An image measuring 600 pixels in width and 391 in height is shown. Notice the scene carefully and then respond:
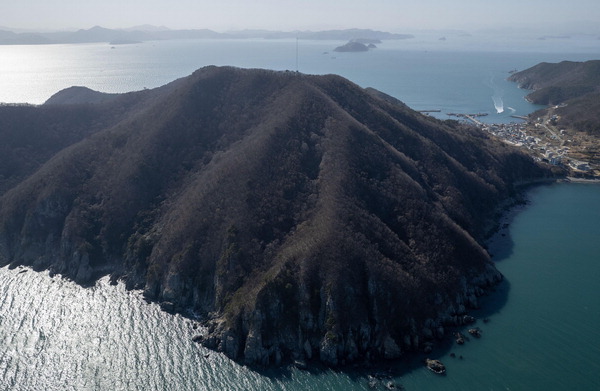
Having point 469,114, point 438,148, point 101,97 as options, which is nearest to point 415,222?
point 438,148

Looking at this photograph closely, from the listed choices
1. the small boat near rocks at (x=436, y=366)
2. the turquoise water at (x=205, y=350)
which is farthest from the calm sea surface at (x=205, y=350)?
the small boat near rocks at (x=436, y=366)

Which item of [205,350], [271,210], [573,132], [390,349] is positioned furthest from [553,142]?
[205,350]

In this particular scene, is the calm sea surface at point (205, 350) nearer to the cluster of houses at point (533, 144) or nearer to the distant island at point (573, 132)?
the cluster of houses at point (533, 144)

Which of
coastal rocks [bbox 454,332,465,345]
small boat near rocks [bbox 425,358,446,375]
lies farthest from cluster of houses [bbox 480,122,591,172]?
small boat near rocks [bbox 425,358,446,375]

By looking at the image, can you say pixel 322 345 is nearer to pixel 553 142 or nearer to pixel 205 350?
pixel 205 350

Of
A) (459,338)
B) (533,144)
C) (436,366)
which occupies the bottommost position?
(436,366)

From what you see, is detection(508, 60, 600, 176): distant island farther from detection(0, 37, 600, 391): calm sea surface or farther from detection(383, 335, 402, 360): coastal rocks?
detection(383, 335, 402, 360): coastal rocks

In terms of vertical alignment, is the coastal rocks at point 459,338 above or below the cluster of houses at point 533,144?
below
